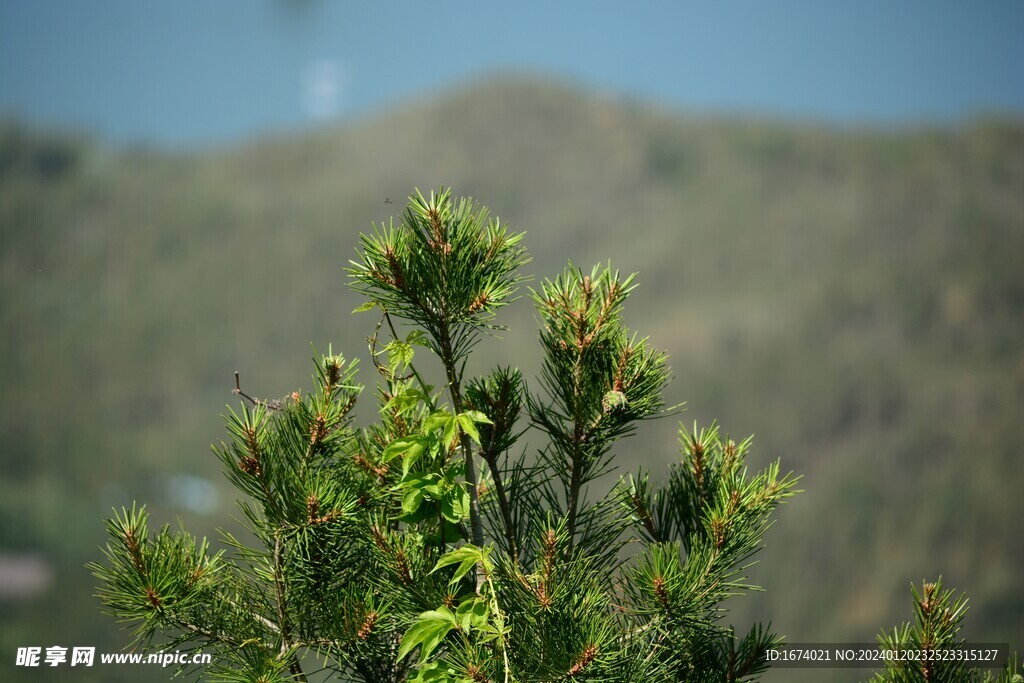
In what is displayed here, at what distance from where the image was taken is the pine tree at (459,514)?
1.03 meters

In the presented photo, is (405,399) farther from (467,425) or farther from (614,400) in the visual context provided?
(614,400)

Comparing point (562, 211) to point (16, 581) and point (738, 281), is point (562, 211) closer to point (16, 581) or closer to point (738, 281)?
point (738, 281)

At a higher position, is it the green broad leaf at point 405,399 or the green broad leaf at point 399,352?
the green broad leaf at point 399,352

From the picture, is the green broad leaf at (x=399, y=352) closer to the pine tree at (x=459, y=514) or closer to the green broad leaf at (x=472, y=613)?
the pine tree at (x=459, y=514)

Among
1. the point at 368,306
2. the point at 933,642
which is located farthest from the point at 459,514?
the point at 933,642

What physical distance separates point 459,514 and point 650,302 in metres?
53.6

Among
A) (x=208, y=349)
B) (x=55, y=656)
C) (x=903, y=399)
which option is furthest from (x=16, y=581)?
(x=55, y=656)

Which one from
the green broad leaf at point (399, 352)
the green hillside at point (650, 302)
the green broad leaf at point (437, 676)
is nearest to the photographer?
the green broad leaf at point (437, 676)

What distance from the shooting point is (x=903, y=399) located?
49531mm

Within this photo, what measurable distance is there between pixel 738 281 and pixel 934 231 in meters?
11.4

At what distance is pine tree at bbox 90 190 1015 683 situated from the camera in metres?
1.03

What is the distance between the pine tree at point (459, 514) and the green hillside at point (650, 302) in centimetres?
3948

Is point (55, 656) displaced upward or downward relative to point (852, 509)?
downward

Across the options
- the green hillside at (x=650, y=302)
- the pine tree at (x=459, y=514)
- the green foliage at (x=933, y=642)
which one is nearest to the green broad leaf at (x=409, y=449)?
the pine tree at (x=459, y=514)
